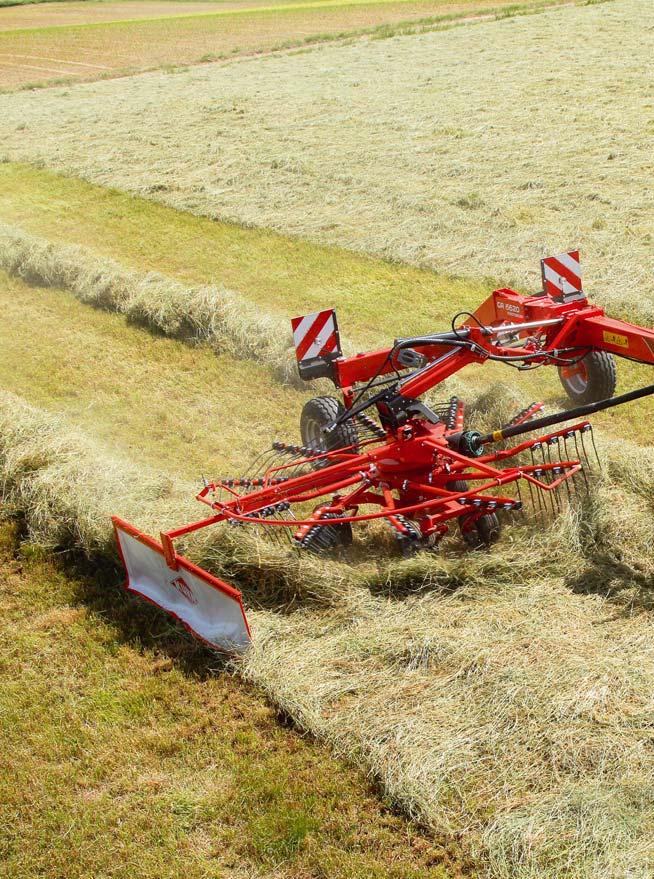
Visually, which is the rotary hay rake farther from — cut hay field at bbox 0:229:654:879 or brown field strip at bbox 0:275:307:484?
brown field strip at bbox 0:275:307:484

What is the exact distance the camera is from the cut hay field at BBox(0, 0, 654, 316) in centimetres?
1221

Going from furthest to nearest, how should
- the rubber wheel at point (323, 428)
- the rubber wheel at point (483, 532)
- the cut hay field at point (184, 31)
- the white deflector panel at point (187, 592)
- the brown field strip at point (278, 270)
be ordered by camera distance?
the cut hay field at point (184, 31), the brown field strip at point (278, 270), the rubber wheel at point (323, 428), the rubber wheel at point (483, 532), the white deflector panel at point (187, 592)

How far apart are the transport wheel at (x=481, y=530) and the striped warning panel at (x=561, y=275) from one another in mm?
2393

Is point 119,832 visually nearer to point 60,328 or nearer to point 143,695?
point 143,695

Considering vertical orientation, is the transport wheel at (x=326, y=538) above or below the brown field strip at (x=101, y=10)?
below

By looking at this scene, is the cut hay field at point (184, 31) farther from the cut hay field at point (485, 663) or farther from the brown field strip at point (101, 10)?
the cut hay field at point (485, 663)

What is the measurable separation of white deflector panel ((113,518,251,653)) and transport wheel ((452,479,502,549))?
66.0 inches

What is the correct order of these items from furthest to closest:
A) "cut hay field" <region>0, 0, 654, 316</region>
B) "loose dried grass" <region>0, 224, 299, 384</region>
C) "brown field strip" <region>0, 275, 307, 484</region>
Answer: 1. "cut hay field" <region>0, 0, 654, 316</region>
2. "loose dried grass" <region>0, 224, 299, 384</region>
3. "brown field strip" <region>0, 275, 307, 484</region>

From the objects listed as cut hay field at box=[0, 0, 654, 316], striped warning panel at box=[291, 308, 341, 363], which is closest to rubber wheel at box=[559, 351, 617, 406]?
striped warning panel at box=[291, 308, 341, 363]

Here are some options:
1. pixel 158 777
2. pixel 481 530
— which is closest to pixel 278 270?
pixel 481 530

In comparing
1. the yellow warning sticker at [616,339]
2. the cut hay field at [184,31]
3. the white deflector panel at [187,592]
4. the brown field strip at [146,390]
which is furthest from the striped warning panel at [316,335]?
the cut hay field at [184,31]

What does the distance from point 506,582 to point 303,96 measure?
18.8 metres

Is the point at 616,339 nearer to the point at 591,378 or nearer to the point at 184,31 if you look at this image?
the point at 591,378

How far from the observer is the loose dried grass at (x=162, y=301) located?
375 inches
